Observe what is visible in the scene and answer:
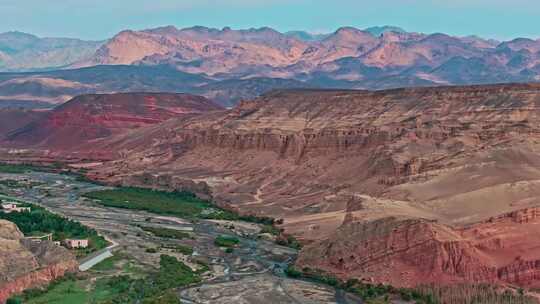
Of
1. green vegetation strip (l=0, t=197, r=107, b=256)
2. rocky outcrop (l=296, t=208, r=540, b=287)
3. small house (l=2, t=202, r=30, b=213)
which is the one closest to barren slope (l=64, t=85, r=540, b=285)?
rocky outcrop (l=296, t=208, r=540, b=287)

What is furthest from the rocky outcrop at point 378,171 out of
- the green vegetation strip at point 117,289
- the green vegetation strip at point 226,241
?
the green vegetation strip at point 117,289

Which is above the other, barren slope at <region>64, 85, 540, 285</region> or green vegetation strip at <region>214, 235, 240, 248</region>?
barren slope at <region>64, 85, 540, 285</region>

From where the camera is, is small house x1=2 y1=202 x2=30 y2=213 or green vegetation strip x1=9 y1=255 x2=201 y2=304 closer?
green vegetation strip x1=9 y1=255 x2=201 y2=304

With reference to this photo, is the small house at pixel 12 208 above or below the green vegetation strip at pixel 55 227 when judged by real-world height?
below

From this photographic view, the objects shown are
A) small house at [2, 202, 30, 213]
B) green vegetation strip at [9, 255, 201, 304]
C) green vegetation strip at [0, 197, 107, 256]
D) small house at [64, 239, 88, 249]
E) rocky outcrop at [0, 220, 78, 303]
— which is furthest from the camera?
small house at [2, 202, 30, 213]

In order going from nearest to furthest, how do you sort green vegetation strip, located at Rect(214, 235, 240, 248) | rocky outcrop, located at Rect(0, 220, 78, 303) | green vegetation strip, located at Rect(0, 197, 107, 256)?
rocky outcrop, located at Rect(0, 220, 78, 303)
green vegetation strip, located at Rect(0, 197, 107, 256)
green vegetation strip, located at Rect(214, 235, 240, 248)

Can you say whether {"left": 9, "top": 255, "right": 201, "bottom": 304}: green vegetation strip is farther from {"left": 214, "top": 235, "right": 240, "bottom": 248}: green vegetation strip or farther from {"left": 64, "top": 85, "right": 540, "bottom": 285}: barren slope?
{"left": 214, "top": 235, "right": 240, "bottom": 248}: green vegetation strip

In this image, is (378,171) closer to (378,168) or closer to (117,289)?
(378,168)

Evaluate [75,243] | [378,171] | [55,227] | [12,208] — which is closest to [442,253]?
[75,243]

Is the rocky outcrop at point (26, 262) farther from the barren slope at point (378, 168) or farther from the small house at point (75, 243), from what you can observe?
the barren slope at point (378, 168)
